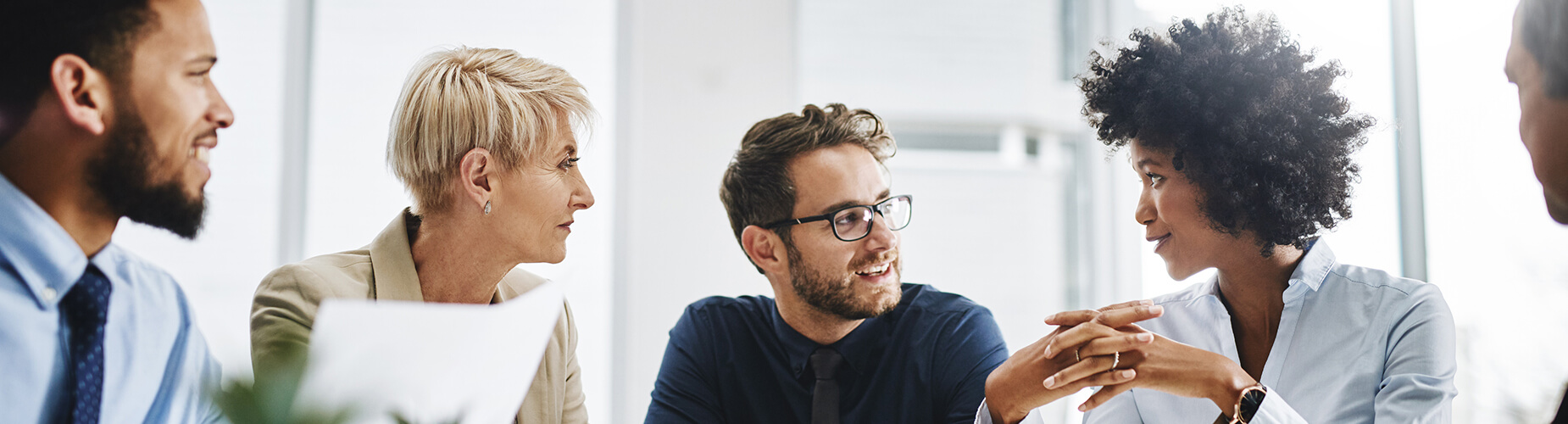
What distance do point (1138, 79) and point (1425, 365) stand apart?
0.58 meters

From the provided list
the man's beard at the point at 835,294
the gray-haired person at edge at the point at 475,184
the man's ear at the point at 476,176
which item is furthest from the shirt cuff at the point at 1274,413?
the man's ear at the point at 476,176

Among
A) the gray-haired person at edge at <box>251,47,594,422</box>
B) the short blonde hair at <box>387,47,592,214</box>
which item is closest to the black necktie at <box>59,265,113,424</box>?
the gray-haired person at edge at <box>251,47,594,422</box>

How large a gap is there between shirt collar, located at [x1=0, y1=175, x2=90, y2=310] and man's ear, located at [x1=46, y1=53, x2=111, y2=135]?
81 millimetres

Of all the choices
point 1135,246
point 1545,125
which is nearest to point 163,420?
point 1545,125

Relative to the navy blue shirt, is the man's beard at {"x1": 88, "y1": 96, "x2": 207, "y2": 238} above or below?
above

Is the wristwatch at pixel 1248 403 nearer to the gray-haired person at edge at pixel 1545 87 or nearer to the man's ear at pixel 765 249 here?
the gray-haired person at edge at pixel 1545 87

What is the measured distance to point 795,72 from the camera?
112 inches

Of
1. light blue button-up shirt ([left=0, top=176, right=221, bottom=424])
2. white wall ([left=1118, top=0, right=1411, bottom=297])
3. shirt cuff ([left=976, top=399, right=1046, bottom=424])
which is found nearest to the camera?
light blue button-up shirt ([left=0, top=176, right=221, bottom=424])

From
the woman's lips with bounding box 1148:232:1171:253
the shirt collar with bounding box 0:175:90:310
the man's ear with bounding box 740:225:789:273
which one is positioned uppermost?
the shirt collar with bounding box 0:175:90:310

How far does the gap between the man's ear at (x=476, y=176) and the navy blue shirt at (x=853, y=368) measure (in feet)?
1.87

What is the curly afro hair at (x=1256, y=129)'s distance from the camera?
127 centimetres

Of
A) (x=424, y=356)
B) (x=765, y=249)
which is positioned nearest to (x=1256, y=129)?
(x=765, y=249)

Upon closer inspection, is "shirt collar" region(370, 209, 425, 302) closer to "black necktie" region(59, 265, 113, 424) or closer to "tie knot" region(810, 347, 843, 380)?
"black necktie" region(59, 265, 113, 424)

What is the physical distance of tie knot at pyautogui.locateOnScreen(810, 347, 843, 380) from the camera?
5.37 ft
